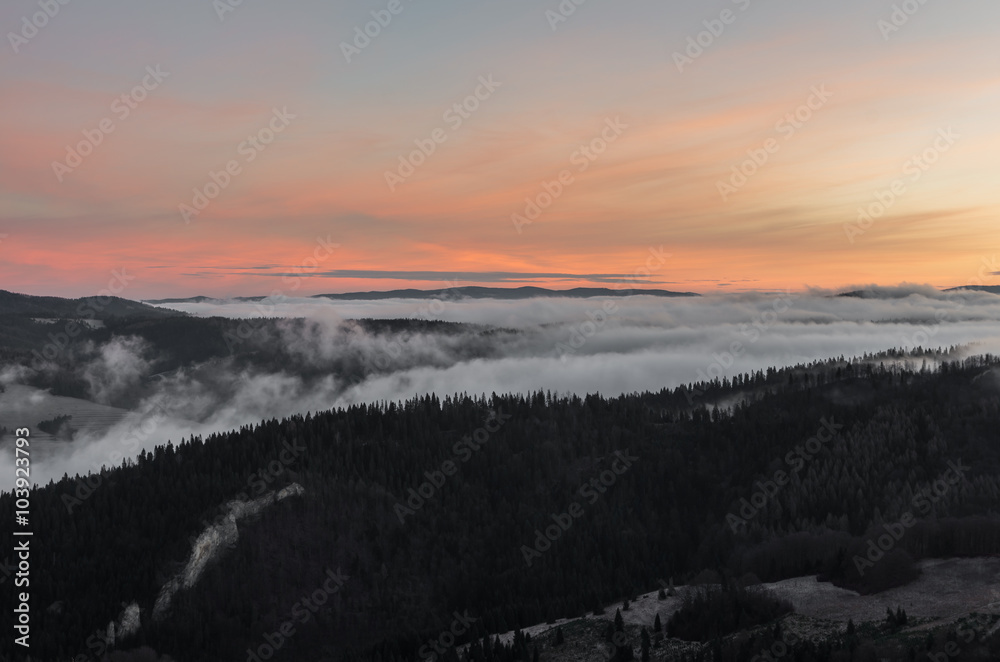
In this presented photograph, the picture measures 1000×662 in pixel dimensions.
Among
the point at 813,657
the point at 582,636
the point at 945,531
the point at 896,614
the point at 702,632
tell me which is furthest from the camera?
the point at 945,531

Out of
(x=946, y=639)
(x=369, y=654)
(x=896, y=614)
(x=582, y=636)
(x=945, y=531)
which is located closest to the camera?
(x=946, y=639)

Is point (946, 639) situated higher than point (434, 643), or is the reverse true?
point (946, 639)

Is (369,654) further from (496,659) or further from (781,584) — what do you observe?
(781,584)

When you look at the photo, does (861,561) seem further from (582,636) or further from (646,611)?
(582,636)

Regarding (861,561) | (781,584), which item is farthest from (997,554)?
(781,584)

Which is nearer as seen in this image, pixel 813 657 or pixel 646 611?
pixel 813 657

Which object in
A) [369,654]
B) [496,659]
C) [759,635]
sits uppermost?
[759,635]

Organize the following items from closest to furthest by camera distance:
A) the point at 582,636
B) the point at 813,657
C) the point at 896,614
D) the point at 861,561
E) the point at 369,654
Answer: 1. the point at 813,657
2. the point at 896,614
3. the point at 582,636
4. the point at 861,561
5. the point at 369,654

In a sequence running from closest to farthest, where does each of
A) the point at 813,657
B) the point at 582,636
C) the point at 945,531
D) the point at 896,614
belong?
the point at 813,657
the point at 896,614
the point at 582,636
the point at 945,531

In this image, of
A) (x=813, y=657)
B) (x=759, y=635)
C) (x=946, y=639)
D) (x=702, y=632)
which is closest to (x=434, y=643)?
(x=702, y=632)
